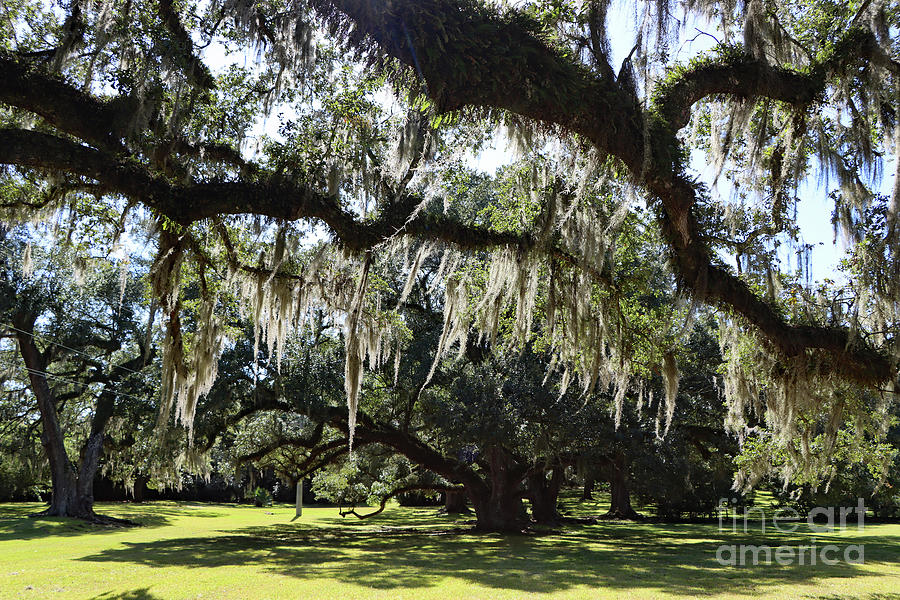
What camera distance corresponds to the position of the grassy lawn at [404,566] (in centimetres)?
728

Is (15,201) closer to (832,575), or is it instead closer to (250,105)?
(250,105)

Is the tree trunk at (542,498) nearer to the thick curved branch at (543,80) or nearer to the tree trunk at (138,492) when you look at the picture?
the thick curved branch at (543,80)

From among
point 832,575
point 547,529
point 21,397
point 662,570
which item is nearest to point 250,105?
point 662,570

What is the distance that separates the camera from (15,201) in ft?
19.8

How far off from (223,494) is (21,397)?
15684 millimetres

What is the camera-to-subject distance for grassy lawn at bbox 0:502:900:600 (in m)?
7.28

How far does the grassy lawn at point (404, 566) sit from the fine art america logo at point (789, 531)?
424 mm

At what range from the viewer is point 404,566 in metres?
9.69

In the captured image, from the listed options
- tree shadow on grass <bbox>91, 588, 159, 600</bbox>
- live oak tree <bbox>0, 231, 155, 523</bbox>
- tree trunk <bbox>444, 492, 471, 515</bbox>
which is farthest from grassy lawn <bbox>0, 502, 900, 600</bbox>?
tree trunk <bbox>444, 492, 471, 515</bbox>

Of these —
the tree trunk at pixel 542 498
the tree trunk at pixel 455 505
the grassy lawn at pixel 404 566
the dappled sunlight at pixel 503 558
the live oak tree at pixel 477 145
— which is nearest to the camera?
the live oak tree at pixel 477 145

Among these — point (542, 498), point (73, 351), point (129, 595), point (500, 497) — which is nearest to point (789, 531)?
point (542, 498)

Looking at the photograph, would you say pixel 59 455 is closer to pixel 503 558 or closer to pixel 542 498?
pixel 503 558

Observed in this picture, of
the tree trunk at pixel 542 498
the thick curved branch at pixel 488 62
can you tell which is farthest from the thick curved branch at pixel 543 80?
the tree trunk at pixel 542 498

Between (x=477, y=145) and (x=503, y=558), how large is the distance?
6965 mm
